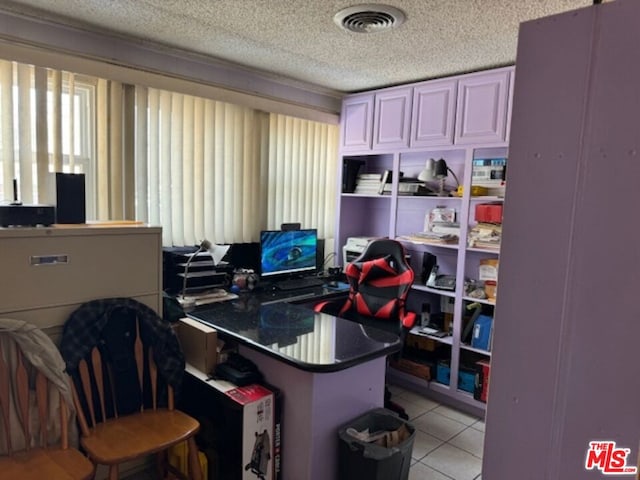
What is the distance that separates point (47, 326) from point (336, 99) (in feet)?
9.43

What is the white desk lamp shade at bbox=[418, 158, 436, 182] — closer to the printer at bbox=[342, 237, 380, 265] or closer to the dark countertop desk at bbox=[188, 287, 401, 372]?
the printer at bbox=[342, 237, 380, 265]

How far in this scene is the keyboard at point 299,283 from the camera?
3.23 metres

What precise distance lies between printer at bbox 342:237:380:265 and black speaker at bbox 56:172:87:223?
7.20 feet

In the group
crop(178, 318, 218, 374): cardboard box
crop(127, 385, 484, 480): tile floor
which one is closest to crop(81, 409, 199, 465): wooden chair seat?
crop(178, 318, 218, 374): cardboard box

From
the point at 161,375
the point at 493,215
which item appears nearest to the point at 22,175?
the point at 161,375

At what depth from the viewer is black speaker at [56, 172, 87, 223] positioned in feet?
6.73

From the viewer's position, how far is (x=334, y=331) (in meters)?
2.24

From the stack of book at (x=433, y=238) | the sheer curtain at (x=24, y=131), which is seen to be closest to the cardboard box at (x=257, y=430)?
the sheer curtain at (x=24, y=131)

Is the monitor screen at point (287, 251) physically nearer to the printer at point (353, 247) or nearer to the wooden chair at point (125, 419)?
the printer at point (353, 247)

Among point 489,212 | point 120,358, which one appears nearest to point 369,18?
point 489,212

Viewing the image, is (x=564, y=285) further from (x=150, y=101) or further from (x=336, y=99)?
(x=336, y=99)

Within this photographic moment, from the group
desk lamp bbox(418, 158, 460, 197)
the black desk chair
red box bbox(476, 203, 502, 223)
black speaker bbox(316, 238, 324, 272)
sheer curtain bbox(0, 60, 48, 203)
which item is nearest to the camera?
sheer curtain bbox(0, 60, 48, 203)

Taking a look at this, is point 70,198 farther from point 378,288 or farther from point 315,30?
point 378,288

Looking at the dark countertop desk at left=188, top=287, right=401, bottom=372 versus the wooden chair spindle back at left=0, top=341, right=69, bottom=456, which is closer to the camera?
the wooden chair spindle back at left=0, top=341, right=69, bottom=456
